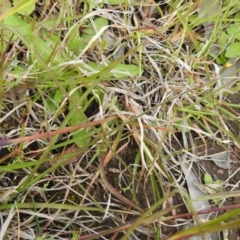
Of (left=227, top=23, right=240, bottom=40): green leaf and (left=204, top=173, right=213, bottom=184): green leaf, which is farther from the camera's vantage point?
(left=227, top=23, right=240, bottom=40): green leaf

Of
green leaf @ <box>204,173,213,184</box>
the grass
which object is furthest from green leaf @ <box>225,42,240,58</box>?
green leaf @ <box>204,173,213,184</box>

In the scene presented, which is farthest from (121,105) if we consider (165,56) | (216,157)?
(216,157)

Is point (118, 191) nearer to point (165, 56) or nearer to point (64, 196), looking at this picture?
point (64, 196)

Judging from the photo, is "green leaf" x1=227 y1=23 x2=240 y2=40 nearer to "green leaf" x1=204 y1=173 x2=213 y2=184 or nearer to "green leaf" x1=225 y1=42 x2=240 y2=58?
"green leaf" x1=225 y1=42 x2=240 y2=58

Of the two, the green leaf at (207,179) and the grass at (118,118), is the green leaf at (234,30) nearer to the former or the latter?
the grass at (118,118)


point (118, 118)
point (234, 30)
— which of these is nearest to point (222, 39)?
point (234, 30)

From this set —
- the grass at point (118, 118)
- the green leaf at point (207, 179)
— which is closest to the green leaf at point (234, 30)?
the grass at point (118, 118)

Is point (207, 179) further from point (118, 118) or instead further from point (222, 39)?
point (222, 39)
